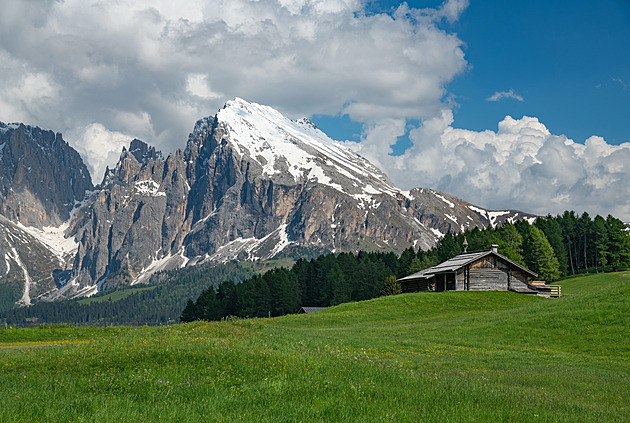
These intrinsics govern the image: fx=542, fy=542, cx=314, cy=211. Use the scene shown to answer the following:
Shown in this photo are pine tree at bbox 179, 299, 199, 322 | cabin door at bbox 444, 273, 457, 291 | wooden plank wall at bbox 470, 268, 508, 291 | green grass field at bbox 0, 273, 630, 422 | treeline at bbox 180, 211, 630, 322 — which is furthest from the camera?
pine tree at bbox 179, 299, 199, 322

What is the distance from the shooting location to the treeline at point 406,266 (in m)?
122

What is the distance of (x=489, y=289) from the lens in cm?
7944

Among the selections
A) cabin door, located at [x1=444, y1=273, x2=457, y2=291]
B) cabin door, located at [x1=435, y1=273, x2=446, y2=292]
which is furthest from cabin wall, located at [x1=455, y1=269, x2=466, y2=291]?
cabin door, located at [x1=435, y1=273, x2=446, y2=292]

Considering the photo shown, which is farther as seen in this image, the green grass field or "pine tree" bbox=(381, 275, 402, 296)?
"pine tree" bbox=(381, 275, 402, 296)

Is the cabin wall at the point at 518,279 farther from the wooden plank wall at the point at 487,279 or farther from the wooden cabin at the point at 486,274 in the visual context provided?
the wooden plank wall at the point at 487,279

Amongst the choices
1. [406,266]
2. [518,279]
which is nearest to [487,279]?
[518,279]

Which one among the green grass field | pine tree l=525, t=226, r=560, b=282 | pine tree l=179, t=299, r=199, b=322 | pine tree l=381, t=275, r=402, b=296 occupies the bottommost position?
pine tree l=179, t=299, r=199, b=322

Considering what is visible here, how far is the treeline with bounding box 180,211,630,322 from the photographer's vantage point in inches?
4806

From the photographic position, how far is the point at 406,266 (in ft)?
448

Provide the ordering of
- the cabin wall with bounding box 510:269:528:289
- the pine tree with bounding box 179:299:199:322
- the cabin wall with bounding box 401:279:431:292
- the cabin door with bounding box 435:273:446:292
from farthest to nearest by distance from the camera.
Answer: the pine tree with bounding box 179:299:199:322
the cabin wall with bounding box 401:279:431:292
the cabin door with bounding box 435:273:446:292
the cabin wall with bounding box 510:269:528:289

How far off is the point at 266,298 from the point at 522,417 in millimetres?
119222

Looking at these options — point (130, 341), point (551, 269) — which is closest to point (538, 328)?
point (130, 341)

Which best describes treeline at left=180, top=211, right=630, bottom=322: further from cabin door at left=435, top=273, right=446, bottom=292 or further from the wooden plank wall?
cabin door at left=435, top=273, right=446, bottom=292

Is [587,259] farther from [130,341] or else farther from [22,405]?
[22,405]
